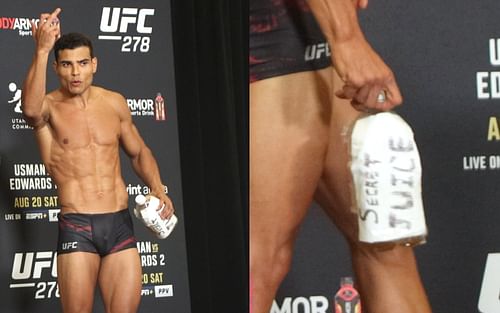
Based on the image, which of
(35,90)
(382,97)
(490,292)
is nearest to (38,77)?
(35,90)

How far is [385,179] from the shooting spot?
7.95 ft

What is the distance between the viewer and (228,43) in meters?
3.19

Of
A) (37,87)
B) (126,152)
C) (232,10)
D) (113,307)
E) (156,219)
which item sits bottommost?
(113,307)

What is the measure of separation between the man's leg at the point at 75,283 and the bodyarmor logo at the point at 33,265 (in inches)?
1.5

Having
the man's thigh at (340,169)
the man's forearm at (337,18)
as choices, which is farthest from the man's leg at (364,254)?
the man's forearm at (337,18)

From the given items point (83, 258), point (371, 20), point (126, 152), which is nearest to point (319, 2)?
point (371, 20)

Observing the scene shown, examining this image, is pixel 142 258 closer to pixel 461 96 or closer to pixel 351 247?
pixel 351 247

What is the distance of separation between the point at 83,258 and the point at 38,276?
0.48 ft

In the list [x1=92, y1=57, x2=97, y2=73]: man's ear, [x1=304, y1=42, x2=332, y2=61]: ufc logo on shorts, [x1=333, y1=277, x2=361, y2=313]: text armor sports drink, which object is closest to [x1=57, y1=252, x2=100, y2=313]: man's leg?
[x1=92, y1=57, x2=97, y2=73]: man's ear

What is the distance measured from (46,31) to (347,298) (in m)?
1.19

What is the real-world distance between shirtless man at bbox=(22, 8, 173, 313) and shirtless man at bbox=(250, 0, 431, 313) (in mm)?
603

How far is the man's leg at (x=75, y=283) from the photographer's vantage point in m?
2.86

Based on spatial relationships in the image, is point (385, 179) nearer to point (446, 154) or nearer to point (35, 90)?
point (446, 154)

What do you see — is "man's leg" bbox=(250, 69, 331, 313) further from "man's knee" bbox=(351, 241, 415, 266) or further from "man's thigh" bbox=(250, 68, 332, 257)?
"man's knee" bbox=(351, 241, 415, 266)
